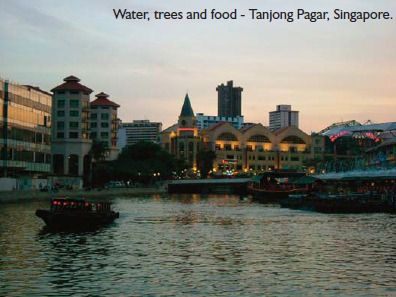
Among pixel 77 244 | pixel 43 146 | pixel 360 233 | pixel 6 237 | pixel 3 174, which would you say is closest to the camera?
pixel 77 244

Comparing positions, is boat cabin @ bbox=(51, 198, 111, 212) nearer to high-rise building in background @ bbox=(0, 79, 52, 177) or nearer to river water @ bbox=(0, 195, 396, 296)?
river water @ bbox=(0, 195, 396, 296)

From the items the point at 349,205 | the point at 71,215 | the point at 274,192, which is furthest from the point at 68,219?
the point at 274,192

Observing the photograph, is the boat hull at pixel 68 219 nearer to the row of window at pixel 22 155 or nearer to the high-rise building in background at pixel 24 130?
the high-rise building in background at pixel 24 130

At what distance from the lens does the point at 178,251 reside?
57.9 metres

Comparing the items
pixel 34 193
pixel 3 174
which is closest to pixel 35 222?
pixel 34 193

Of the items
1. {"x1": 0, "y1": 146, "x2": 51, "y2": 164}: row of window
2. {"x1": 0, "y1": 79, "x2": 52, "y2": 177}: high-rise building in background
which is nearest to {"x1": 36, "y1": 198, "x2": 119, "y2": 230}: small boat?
{"x1": 0, "y1": 146, "x2": 51, "y2": 164}: row of window

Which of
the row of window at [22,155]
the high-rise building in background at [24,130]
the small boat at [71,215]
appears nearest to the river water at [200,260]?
the small boat at [71,215]

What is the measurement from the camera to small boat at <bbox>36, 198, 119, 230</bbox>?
251ft

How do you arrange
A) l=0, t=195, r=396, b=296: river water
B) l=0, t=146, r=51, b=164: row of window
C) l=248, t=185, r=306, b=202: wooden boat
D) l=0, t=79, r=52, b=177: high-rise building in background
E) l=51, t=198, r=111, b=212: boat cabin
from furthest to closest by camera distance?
1. l=248, t=185, r=306, b=202: wooden boat
2. l=0, t=146, r=51, b=164: row of window
3. l=0, t=79, r=52, b=177: high-rise building in background
4. l=51, t=198, r=111, b=212: boat cabin
5. l=0, t=195, r=396, b=296: river water

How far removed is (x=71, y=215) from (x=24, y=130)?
3711 inches

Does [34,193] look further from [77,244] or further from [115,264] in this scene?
[115,264]

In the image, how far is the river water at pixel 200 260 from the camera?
40.6 meters

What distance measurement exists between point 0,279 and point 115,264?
363 inches

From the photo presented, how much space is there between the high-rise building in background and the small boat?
77923mm
